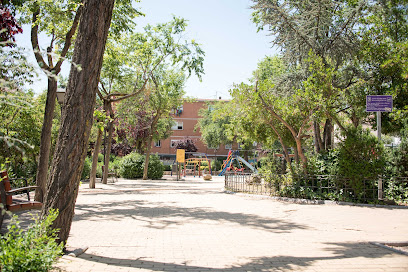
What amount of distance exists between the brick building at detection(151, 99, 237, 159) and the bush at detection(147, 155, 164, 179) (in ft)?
94.2

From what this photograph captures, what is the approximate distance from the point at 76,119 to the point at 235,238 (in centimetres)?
343

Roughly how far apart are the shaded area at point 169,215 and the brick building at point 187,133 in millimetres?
48474

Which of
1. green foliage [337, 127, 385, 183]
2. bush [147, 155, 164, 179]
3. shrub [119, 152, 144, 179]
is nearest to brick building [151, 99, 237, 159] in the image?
bush [147, 155, 164, 179]

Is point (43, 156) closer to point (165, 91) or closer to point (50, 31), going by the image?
point (50, 31)

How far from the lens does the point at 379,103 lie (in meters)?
11.9

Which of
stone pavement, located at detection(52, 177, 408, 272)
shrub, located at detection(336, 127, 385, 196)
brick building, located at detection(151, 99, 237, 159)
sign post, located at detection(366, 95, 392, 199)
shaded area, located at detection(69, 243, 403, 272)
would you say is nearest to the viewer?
shaded area, located at detection(69, 243, 403, 272)

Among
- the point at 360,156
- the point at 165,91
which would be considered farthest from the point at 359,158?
the point at 165,91

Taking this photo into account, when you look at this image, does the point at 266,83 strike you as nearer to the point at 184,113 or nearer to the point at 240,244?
the point at 240,244

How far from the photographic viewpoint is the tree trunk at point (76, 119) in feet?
16.6

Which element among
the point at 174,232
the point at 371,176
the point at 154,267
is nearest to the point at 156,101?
the point at 371,176

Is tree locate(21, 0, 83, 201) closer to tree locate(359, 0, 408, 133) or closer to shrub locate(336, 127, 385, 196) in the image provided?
shrub locate(336, 127, 385, 196)

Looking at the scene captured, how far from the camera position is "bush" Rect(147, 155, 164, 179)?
30.3 m

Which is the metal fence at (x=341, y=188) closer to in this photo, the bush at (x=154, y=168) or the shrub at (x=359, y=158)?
the shrub at (x=359, y=158)

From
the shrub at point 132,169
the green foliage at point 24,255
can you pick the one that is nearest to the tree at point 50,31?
the green foliage at point 24,255
